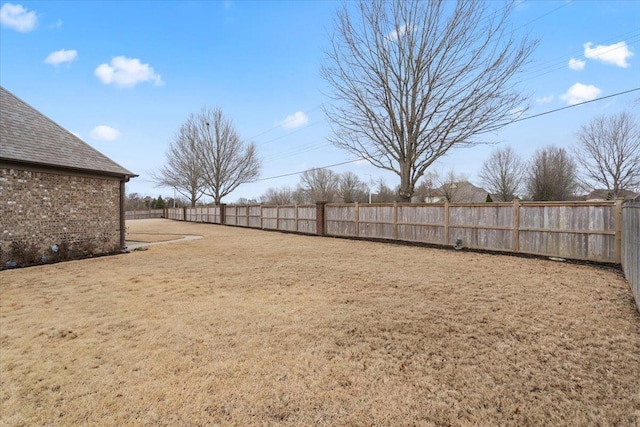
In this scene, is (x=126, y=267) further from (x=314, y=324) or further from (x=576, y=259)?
(x=576, y=259)

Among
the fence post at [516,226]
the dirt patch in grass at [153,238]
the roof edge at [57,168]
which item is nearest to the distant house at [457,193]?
the fence post at [516,226]

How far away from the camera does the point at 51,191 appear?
30.1 ft

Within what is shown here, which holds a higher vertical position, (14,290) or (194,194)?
(194,194)

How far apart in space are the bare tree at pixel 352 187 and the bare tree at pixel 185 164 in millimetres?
20280

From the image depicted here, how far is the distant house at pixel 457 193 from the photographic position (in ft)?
132

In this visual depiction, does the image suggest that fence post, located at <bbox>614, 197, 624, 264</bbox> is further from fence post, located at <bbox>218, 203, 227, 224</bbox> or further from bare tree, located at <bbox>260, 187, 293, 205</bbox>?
bare tree, located at <bbox>260, 187, 293, 205</bbox>

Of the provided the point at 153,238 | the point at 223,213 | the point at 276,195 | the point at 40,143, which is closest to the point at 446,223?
the point at 40,143

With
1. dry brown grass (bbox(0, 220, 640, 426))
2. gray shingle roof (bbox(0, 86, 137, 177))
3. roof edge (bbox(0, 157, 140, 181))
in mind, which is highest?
gray shingle roof (bbox(0, 86, 137, 177))

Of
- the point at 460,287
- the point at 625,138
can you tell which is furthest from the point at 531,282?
the point at 625,138

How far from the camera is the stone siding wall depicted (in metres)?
Result: 8.30

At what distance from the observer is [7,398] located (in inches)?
100

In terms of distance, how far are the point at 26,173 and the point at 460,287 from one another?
38.2 feet

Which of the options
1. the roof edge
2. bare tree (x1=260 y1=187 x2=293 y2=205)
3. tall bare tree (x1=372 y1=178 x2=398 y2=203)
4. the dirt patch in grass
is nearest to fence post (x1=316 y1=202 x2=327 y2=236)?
the dirt patch in grass

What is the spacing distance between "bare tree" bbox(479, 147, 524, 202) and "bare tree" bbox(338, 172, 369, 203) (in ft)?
53.1
